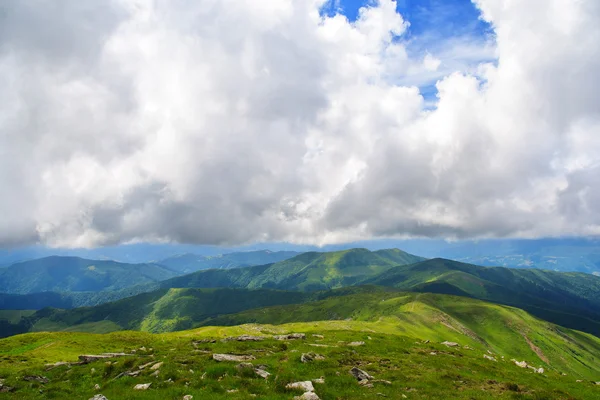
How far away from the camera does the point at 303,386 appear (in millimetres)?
22312

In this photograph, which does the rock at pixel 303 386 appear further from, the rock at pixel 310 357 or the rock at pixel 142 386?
the rock at pixel 142 386

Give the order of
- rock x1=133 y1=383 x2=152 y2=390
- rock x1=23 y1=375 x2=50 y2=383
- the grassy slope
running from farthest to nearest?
1. rock x1=23 y1=375 x2=50 y2=383
2. rock x1=133 y1=383 x2=152 y2=390
3. the grassy slope

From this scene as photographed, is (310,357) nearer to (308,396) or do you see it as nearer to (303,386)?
(303,386)

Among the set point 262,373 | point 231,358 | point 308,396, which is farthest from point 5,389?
point 308,396

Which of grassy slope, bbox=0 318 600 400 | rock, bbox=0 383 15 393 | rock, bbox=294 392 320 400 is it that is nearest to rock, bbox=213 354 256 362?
grassy slope, bbox=0 318 600 400

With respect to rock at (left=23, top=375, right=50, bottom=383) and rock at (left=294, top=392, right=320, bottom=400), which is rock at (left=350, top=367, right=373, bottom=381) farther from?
rock at (left=23, top=375, right=50, bottom=383)

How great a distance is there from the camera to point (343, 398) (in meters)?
21.7

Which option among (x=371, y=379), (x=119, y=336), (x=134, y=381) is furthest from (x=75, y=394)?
(x=119, y=336)

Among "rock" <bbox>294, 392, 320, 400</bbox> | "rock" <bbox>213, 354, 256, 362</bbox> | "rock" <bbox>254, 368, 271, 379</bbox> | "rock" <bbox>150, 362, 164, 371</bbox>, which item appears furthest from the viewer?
"rock" <bbox>213, 354, 256, 362</bbox>

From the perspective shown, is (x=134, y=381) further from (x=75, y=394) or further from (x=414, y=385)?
(x=414, y=385)

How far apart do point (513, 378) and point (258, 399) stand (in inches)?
1178

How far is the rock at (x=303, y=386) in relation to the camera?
21853 mm

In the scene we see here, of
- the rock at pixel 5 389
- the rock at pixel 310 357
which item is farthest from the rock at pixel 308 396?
the rock at pixel 5 389

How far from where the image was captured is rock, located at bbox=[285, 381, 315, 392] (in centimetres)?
2185
